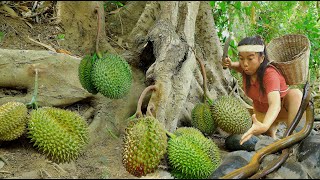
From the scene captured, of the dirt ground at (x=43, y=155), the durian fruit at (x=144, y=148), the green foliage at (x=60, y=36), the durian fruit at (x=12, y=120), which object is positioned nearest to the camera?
the durian fruit at (x=144, y=148)

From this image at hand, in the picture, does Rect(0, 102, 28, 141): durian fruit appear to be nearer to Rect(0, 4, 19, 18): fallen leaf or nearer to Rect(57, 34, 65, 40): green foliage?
Rect(57, 34, 65, 40): green foliage

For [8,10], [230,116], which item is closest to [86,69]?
[230,116]

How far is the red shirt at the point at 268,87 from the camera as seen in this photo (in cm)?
230

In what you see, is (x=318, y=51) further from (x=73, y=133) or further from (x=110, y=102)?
(x=73, y=133)

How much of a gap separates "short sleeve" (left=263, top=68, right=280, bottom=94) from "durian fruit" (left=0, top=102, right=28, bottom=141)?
4.54 feet

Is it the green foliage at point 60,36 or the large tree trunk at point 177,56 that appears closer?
the large tree trunk at point 177,56

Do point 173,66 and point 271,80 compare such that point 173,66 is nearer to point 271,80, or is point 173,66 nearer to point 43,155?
point 271,80

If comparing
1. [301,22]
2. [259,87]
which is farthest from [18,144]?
[301,22]

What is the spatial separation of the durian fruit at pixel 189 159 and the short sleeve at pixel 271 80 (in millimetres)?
692

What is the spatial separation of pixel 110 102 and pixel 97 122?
7.5 inches

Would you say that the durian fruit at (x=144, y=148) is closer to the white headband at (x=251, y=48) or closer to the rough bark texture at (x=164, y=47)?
the rough bark texture at (x=164, y=47)

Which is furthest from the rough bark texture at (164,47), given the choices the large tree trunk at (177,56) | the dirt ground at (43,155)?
the dirt ground at (43,155)

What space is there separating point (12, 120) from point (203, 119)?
112cm

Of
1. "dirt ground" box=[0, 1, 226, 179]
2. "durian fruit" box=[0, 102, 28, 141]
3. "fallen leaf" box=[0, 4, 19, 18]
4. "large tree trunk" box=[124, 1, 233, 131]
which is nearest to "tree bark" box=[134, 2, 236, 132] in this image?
"large tree trunk" box=[124, 1, 233, 131]
